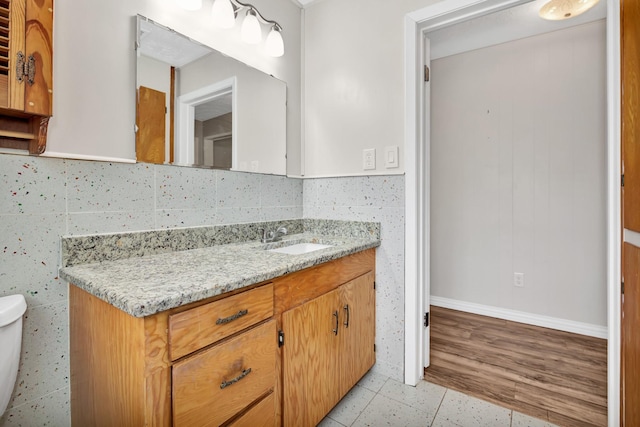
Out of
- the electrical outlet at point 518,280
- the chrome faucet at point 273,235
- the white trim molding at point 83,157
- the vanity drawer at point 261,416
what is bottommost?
the vanity drawer at point 261,416

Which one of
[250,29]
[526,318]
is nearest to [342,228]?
[250,29]

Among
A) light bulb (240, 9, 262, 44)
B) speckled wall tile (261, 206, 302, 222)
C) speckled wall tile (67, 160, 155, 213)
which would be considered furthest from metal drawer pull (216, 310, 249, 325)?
light bulb (240, 9, 262, 44)

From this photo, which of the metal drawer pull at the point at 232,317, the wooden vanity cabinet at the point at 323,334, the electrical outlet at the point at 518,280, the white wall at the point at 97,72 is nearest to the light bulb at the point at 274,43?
the white wall at the point at 97,72

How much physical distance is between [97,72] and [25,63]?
32cm

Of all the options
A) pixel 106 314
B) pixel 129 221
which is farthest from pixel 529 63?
pixel 106 314

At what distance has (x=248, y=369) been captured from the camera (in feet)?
3.21

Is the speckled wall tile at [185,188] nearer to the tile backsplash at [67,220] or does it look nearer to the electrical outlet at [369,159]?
the tile backsplash at [67,220]

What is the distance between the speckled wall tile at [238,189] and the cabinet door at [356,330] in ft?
2.41

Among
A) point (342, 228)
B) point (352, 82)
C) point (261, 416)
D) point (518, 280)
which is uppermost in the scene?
point (352, 82)

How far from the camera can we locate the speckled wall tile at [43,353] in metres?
0.99

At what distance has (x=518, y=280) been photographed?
2.57 m

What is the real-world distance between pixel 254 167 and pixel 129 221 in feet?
2.41

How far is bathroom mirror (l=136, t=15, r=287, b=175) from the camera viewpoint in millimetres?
1274

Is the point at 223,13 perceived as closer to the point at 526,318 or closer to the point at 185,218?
the point at 185,218
